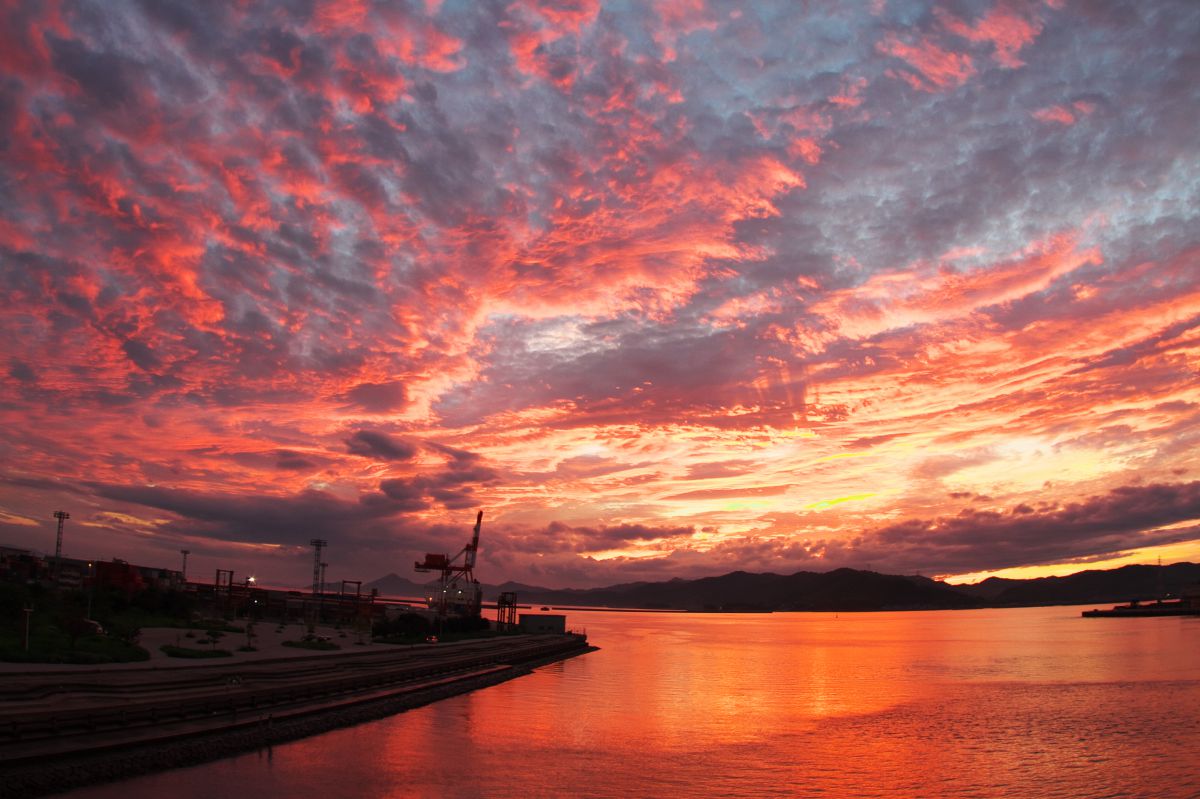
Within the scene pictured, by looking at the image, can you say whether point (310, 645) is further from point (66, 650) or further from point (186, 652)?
point (66, 650)

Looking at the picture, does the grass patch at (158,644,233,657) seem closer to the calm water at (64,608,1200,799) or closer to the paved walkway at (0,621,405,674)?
the paved walkway at (0,621,405,674)

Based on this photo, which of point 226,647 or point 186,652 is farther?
point 226,647

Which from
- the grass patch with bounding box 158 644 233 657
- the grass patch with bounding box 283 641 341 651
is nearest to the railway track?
the grass patch with bounding box 158 644 233 657

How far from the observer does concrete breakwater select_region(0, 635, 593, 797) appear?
26844mm

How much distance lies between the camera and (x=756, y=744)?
143 ft

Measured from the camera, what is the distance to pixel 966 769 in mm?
37906

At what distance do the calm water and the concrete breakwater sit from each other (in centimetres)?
114

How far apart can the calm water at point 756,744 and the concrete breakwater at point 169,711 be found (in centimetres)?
114

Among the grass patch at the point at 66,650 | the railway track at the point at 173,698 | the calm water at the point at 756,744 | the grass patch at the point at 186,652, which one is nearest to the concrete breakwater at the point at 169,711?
the railway track at the point at 173,698

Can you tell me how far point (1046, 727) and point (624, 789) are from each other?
30869mm

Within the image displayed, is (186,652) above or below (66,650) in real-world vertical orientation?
below

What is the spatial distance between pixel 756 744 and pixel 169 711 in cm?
2734

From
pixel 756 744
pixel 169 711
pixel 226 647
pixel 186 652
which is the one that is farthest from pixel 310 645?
pixel 756 744

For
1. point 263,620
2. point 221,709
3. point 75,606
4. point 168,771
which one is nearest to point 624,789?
point 168,771
